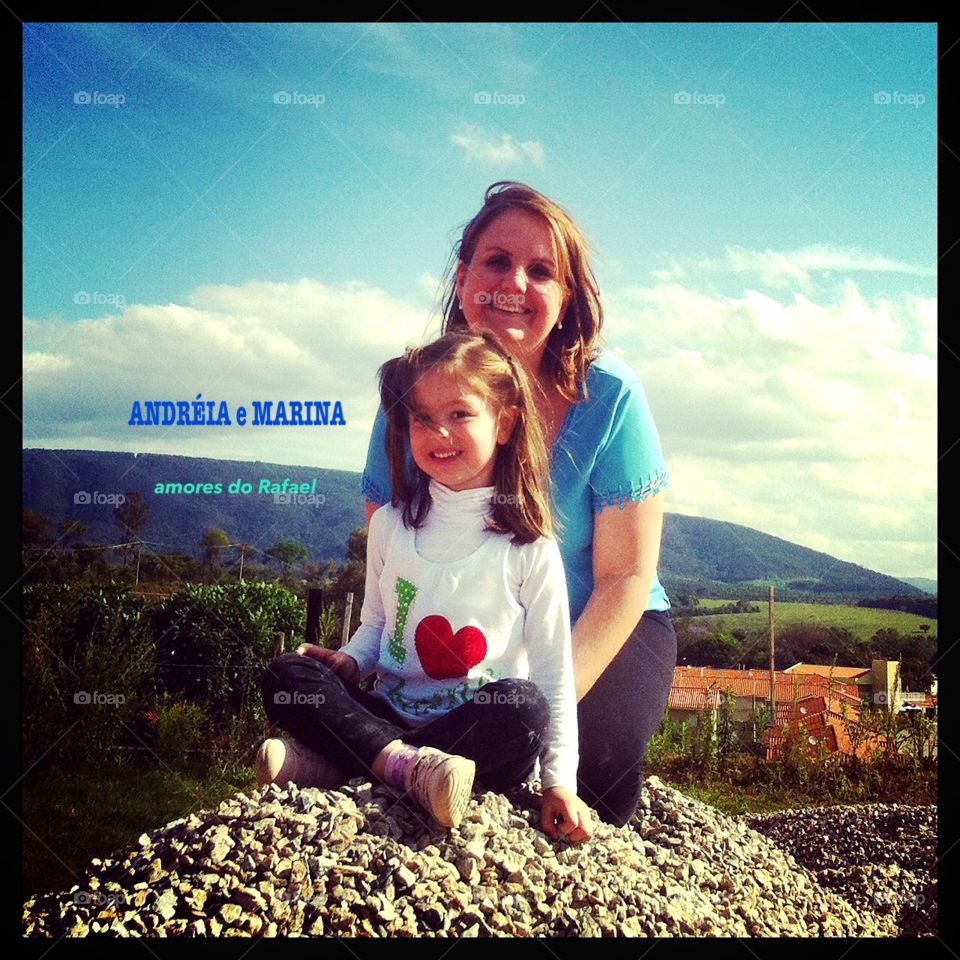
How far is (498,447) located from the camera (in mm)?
4398

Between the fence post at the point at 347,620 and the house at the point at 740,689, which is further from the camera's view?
the house at the point at 740,689

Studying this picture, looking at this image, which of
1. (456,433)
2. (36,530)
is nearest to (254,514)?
(36,530)

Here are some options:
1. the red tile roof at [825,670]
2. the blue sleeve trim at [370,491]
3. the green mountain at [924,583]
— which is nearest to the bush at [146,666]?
the blue sleeve trim at [370,491]

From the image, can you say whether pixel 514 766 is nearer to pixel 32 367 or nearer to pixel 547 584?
A: pixel 547 584

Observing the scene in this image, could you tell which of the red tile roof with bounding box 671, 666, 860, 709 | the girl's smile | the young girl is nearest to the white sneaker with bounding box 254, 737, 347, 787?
the young girl

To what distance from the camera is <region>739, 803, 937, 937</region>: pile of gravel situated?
15.9ft

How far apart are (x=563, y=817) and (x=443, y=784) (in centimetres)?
58

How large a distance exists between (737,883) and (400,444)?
239 centimetres

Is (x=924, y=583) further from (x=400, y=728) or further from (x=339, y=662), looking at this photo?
(x=339, y=662)

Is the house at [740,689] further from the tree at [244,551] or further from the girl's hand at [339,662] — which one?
the tree at [244,551]

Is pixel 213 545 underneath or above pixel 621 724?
above

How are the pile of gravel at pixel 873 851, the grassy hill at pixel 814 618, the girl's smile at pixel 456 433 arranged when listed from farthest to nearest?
the grassy hill at pixel 814 618 < the pile of gravel at pixel 873 851 < the girl's smile at pixel 456 433

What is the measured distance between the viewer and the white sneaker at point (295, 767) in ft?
13.5

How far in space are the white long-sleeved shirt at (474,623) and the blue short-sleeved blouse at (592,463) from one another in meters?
0.30
